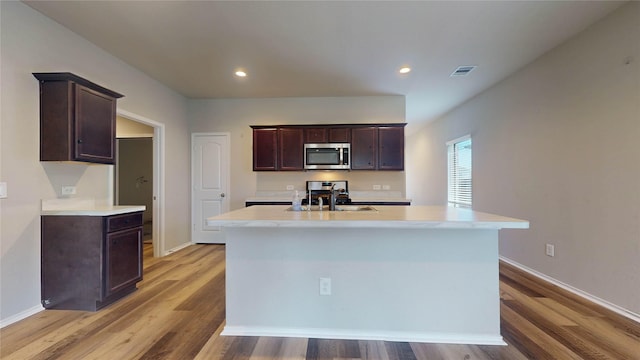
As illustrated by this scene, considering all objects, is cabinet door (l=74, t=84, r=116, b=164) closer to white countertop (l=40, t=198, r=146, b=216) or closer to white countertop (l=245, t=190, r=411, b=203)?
white countertop (l=40, t=198, r=146, b=216)

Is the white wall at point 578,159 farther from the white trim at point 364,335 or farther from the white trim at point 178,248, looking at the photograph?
the white trim at point 178,248

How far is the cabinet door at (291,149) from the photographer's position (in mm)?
4441

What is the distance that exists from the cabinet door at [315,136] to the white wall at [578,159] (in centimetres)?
263

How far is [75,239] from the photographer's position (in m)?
2.34

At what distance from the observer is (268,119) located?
15.7ft

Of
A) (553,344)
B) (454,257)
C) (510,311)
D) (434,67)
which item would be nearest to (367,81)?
(434,67)

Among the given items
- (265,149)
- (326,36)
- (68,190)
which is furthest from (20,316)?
(326,36)

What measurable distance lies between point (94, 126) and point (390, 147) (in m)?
3.82

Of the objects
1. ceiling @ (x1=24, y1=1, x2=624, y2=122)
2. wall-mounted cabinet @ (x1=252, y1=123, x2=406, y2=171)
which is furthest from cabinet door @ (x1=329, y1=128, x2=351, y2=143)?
ceiling @ (x1=24, y1=1, x2=624, y2=122)

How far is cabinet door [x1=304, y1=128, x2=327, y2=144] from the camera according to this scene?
442cm

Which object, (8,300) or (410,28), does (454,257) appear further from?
(8,300)

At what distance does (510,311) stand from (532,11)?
8.61 feet

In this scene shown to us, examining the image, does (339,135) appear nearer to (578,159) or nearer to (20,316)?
(578,159)

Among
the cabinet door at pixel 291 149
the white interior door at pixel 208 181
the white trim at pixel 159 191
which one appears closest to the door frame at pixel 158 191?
the white trim at pixel 159 191
